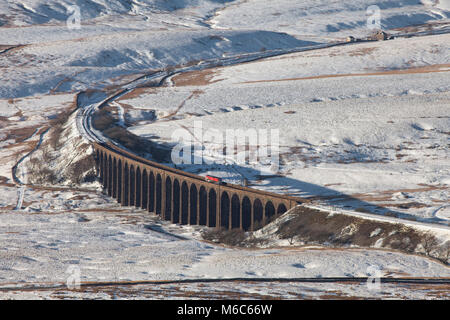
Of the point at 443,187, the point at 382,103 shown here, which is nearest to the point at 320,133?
the point at 382,103

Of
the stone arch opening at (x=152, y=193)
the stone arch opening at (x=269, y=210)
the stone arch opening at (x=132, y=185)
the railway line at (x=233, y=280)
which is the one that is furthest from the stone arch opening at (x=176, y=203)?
the railway line at (x=233, y=280)

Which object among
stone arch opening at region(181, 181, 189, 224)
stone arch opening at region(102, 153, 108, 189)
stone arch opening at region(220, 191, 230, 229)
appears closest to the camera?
stone arch opening at region(220, 191, 230, 229)

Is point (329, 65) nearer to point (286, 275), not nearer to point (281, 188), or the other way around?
point (281, 188)

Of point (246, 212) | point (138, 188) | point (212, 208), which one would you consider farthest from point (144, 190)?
point (246, 212)

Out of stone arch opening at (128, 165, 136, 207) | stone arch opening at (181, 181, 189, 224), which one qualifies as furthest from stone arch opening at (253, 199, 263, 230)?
stone arch opening at (128, 165, 136, 207)

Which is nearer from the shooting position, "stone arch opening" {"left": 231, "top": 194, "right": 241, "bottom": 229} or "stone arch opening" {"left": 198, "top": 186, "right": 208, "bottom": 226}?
"stone arch opening" {"left": 231, "top": 194, "right": 241, "bottom": 229}

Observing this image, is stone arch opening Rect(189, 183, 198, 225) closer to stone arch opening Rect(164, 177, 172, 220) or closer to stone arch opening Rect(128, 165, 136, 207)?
stone arch opening Rect(164, 177, 172, 220)

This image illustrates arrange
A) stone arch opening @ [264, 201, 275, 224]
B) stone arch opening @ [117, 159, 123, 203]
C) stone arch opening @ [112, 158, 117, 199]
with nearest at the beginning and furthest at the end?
stone arch opening @ [264, 201, 275, 224] → stone arch opening @ [117, 159, 123, 203] → stone arch opening @ [112, 158, 117, 199]
